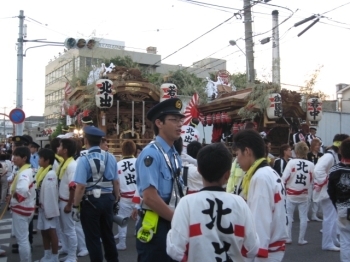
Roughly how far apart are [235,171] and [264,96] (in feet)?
26.4

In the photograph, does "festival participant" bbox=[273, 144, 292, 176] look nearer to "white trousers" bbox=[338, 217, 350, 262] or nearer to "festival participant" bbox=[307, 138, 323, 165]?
"festival participant" bbox=[307, 138, 323, 165]

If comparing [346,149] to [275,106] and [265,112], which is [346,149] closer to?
[275,106]

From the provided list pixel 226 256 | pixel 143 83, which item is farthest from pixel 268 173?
pixel 143 83

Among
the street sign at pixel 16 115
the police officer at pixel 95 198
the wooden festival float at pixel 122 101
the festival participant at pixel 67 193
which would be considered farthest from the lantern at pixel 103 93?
the police officer at pixel 95 198

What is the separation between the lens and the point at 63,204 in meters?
7.11

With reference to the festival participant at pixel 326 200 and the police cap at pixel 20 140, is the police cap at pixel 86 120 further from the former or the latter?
the festival participant at pixel 326 200

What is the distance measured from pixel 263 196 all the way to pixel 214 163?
2.80 feet

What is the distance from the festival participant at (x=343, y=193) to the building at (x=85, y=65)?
41.3 ft

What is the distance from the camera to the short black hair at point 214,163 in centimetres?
290

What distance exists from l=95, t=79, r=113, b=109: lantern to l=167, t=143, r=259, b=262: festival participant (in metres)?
11.5

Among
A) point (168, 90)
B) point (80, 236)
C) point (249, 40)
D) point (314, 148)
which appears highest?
point (249, 40)

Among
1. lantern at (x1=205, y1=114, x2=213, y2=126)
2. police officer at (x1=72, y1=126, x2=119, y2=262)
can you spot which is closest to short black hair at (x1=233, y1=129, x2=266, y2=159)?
police officer at (x1=72, y1=126, x2=119, y2=262)

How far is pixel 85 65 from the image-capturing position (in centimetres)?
1769

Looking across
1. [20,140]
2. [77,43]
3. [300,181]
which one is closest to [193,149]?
[300,181]
